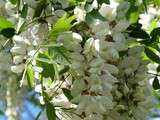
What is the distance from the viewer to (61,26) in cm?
206

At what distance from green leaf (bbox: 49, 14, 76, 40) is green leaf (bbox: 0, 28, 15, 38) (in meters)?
0.22

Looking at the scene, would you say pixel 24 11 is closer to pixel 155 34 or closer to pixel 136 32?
pixel 136 32

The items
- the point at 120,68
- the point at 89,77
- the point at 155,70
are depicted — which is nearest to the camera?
the point at 89,77

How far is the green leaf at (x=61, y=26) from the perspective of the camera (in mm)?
2053

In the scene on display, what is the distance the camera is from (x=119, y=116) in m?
2.26

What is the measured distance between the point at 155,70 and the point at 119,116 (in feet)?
2.22

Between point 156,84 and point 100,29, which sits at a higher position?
point 100,29

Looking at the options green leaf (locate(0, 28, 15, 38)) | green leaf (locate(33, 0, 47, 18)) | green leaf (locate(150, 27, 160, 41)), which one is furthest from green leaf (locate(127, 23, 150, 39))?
green leaf (locate(0, 28, 15, 38))

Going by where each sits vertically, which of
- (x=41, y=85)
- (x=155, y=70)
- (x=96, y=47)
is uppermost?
(x=96, y=47)

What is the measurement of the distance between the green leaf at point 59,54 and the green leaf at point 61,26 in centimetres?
6

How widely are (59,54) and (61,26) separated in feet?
0.34

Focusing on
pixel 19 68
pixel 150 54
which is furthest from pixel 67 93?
pixel 150 54

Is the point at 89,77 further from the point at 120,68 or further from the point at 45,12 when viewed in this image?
the point at 45,12

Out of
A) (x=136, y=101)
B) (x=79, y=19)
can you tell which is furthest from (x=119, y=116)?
(x=79, y=19)
